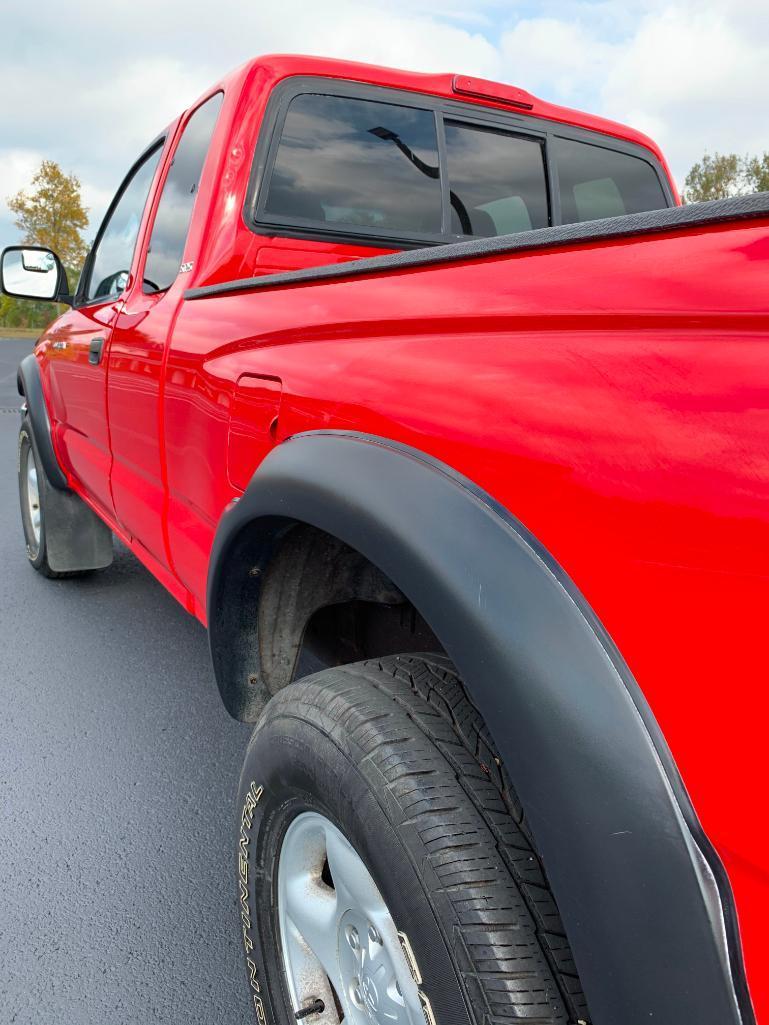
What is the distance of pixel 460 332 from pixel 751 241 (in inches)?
16.0

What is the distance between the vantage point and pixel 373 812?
3.68ft

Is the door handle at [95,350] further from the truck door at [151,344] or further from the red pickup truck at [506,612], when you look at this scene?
the red pickup truck at [506,612]

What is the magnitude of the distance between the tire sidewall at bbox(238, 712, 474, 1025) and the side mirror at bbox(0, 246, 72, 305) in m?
2.79

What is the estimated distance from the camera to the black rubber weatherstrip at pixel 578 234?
85 centimetres

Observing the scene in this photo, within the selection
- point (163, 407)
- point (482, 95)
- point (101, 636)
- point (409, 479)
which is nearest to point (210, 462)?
point (163, 407)

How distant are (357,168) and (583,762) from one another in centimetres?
200

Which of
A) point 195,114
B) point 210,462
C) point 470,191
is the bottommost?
point 210,462

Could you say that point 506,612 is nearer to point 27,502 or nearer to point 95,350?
point 95,350

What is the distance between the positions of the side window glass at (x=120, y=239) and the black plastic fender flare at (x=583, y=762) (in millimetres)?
2361

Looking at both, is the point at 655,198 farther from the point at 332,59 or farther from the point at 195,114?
the point at 195,114

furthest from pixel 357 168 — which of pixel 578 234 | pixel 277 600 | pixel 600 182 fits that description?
pixel 578 234

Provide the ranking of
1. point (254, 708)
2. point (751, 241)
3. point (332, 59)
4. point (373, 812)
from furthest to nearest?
point (332, 59), point (254, 708), point (373, 812), point (751, 241)

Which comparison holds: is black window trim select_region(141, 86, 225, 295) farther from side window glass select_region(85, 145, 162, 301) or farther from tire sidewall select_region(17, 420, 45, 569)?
tire sidewall select_region(17, 420, 45, 569)

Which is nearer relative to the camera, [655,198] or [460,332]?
[460,332]
